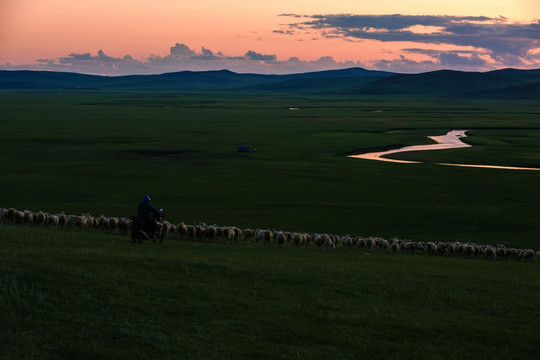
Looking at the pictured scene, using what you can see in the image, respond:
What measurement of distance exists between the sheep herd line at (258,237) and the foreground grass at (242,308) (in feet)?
21.3

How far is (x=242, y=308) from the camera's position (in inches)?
600

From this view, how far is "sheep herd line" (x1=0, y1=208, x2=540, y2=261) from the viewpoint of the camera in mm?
27938

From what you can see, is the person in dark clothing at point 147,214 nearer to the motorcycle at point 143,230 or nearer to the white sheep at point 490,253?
the motorcycle at point 143,230

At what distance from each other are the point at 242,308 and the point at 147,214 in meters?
8.99

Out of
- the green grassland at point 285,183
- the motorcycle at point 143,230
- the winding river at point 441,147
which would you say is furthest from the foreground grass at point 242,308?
the winding river at point 441,147

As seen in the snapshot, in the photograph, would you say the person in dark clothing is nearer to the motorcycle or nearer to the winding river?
the motorcycle

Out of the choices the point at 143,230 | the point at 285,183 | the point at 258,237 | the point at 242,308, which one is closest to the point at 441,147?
the point at 285,183

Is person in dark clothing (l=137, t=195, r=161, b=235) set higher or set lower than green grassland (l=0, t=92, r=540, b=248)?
higher

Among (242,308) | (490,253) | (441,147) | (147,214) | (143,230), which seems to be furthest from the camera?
(441,147)

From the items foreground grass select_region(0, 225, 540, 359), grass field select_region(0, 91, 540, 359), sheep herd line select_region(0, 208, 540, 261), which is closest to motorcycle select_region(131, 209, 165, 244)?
grass field select_region(0, 91, 540, 359)

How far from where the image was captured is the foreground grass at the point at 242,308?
12922mm

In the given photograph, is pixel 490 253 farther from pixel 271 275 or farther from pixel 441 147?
pixel 441 147

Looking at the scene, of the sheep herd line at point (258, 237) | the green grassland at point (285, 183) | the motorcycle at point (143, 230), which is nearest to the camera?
the motorcycle at point (143, 230)

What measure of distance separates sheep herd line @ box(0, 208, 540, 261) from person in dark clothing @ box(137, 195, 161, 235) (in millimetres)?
4040
